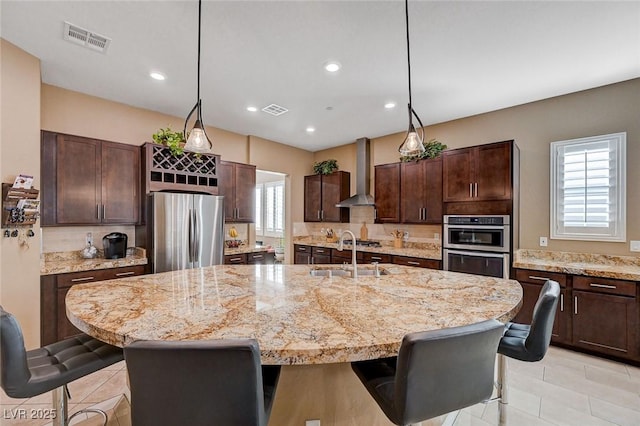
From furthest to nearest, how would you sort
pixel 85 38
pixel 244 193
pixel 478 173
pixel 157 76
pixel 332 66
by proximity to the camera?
pixel 244 193 → pixel 478 173 → pixel 157 76 → pixel 332 66 → pixel 85 38

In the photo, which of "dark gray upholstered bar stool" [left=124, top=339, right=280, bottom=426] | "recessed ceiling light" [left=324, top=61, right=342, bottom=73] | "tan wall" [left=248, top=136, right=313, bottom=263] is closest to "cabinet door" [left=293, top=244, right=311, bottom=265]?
"tan wall" [left=248, top=136, right=313, bottom=263]

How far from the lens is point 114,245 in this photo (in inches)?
140

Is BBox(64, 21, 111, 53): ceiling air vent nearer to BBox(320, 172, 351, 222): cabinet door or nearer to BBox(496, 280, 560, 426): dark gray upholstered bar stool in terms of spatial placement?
BBox(496, 280, 560, 426): dark gray upholstered bar stool

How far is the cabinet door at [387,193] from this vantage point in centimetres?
489

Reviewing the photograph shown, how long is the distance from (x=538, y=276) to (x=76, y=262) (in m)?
5.24

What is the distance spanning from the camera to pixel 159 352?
911mm

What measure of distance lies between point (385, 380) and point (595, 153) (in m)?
3.86

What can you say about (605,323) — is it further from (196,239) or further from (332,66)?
(196,239)

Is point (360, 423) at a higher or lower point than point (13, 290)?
lower

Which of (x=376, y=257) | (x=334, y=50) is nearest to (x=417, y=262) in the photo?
(x=376, y=257)

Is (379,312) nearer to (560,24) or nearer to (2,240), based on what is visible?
(560,24)

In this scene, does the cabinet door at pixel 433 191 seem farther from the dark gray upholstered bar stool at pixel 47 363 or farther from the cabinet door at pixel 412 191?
the dark gray upholstered bar stool at pixel 47 363

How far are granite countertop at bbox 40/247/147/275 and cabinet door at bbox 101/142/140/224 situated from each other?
0.48 m

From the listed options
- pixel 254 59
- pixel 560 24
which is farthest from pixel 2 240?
pixel 560 24
